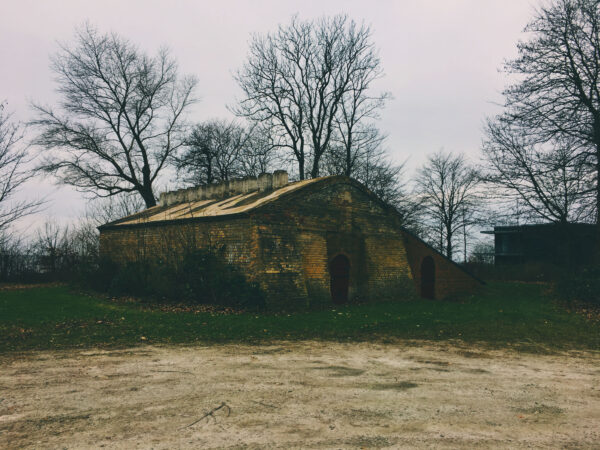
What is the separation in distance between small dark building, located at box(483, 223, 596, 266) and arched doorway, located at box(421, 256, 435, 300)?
5.82 m

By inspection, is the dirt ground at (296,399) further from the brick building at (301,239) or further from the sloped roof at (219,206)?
the sloped roof at (219,206)

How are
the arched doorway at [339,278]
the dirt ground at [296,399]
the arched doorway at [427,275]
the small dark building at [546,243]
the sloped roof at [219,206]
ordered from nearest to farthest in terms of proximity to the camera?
1. the dirt ground at [296,399]
2. the sloped roof at [219,206]
3. the arched doorway at [339,278]
4. the small dark building at [546,243]
5. the arched doorway at [427,275]

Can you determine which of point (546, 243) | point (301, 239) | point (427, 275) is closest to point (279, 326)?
point (301, 239)

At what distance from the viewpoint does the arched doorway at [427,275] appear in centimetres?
2156

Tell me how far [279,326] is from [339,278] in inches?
257

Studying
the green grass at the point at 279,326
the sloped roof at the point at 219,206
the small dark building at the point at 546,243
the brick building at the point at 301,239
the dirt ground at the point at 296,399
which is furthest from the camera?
the small dark building at the point at 546,243

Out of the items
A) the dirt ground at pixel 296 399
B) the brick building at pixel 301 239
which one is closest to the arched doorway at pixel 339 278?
the brick building at pixel 301 239

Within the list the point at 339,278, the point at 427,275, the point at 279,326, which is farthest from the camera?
the point at 427,275

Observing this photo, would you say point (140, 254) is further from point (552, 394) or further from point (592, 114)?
point (592, 114)

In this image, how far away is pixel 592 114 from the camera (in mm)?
17625

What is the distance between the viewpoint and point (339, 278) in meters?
17.2

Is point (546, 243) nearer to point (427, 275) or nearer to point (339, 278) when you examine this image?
point (427, 275)

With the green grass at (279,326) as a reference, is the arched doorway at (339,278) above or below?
above

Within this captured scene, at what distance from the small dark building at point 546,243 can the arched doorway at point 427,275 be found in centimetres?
582
